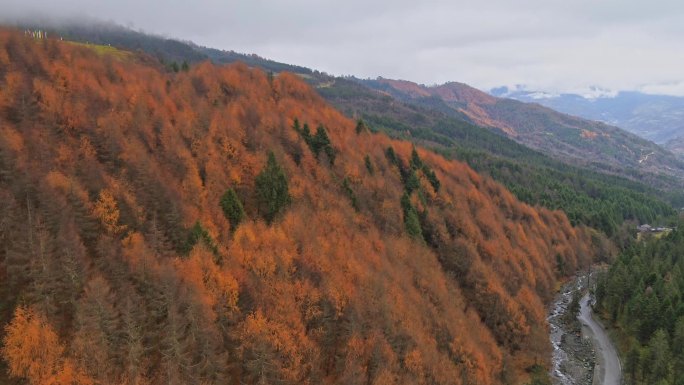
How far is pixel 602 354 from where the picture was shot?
374 feet

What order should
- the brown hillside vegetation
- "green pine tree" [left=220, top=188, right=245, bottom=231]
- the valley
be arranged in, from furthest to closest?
"green pine tree" [left=220, top=188, right=245, bottom=231], the valley, the brown hillside vegetation

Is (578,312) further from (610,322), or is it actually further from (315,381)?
(315,381)

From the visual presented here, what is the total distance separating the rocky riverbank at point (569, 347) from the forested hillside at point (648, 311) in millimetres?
7965

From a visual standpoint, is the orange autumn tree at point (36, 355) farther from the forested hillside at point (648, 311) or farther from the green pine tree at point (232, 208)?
the forested hillside at point (648, 311)

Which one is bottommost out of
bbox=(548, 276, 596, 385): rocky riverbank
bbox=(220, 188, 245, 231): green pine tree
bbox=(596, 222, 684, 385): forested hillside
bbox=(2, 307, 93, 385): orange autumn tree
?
bbox=(548, 276, 596, 385): rocky riverbank

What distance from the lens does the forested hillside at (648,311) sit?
9475 cm

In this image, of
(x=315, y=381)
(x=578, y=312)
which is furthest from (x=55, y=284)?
(x=578, y=312)

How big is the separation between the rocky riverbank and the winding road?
1457mm

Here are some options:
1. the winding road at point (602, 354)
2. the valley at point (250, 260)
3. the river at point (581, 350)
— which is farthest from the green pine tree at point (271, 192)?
the winding road at point (602, 354)

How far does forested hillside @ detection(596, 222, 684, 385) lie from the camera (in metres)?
94.8

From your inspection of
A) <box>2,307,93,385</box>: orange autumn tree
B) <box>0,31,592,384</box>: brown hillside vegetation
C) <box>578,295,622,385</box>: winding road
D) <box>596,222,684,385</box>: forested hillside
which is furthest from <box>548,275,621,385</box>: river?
Answer: <box>2,307,93,385</box>: orange autumn tree

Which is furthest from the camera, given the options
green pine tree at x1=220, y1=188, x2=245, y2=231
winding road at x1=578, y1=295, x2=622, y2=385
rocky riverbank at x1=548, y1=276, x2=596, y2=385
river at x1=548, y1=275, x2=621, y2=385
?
rocky riverbank at x1=548, y1=276, x2=596, y2=385

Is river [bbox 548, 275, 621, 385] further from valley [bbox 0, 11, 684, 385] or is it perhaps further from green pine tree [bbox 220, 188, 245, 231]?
green pine tree [bbox 220, 188, 245, 231]

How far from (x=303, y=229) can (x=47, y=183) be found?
4584 centimetres
